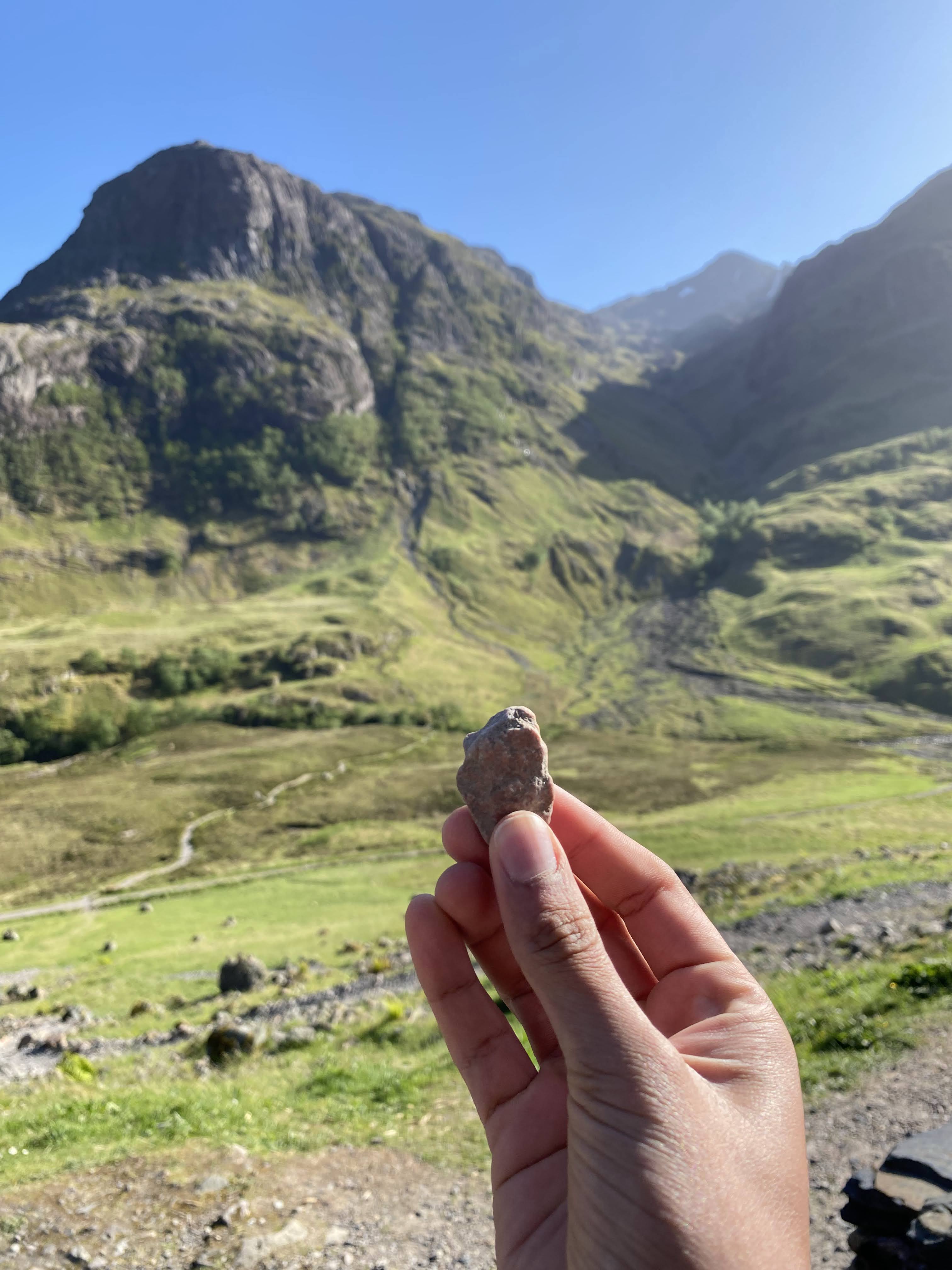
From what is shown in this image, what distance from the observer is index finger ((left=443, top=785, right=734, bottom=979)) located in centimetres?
413

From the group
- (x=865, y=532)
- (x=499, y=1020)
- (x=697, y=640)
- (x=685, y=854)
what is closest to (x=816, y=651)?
(x=697, y=640)

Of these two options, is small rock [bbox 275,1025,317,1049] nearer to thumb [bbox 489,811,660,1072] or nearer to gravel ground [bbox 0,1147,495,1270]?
gravel ground [bbox 0,1147,495,1270]

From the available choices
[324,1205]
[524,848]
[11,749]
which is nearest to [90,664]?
[11,749]

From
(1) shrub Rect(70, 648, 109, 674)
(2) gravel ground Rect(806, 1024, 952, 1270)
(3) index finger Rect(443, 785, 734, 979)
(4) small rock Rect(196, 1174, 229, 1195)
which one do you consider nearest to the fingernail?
(3) index finger Rect(443, 785, 734, 979)

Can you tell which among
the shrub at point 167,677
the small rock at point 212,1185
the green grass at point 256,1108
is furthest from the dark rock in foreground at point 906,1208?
the shrub at point 167,677

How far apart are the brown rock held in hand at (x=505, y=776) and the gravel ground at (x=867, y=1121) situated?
5149 millimetres

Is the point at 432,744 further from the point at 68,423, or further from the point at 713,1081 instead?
the point at 68,423

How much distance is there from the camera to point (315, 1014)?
653 inches

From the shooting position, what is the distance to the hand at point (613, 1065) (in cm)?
264

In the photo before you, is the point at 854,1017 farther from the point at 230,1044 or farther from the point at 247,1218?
the point at 230,1044

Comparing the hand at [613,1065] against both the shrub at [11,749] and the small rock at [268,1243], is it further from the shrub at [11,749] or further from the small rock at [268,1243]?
the shrub at [11,749]

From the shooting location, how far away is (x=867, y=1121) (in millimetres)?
7836

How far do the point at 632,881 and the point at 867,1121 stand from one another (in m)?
6.25

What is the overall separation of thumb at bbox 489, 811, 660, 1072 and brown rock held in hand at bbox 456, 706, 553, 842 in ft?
4.89
